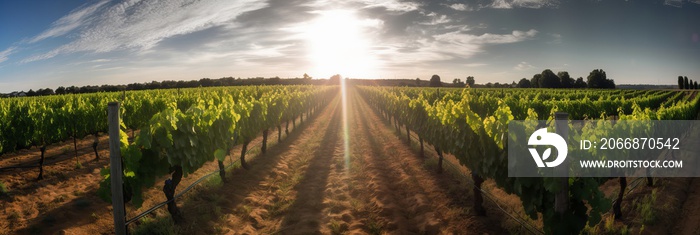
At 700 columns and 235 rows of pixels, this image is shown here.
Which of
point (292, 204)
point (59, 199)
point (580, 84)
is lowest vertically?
point (292, 204)

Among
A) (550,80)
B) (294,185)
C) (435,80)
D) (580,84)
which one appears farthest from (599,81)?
(294,185)

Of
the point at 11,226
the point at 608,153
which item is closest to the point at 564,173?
the point at 608,153

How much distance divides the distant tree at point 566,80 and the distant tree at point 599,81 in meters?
5.99

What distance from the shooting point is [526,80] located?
115 metres

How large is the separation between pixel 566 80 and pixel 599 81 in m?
10.9

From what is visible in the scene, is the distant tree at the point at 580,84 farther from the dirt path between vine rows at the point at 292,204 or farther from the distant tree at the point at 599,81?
the dirt path between vine rows at the point at 292,204

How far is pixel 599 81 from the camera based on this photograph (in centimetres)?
10756

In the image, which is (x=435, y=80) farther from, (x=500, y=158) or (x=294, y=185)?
(x=500, y=158)

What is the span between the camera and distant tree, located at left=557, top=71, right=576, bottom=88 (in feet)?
344

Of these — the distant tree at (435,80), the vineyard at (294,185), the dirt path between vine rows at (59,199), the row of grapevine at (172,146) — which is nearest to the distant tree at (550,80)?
the distant tree at (435,80)

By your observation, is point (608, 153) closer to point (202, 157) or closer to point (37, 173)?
point (202, 157)

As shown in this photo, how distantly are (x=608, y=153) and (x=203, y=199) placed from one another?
896 cm

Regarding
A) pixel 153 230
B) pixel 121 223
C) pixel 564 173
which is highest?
pixel 564 173

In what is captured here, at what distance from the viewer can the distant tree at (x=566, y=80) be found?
10494 centimetres
